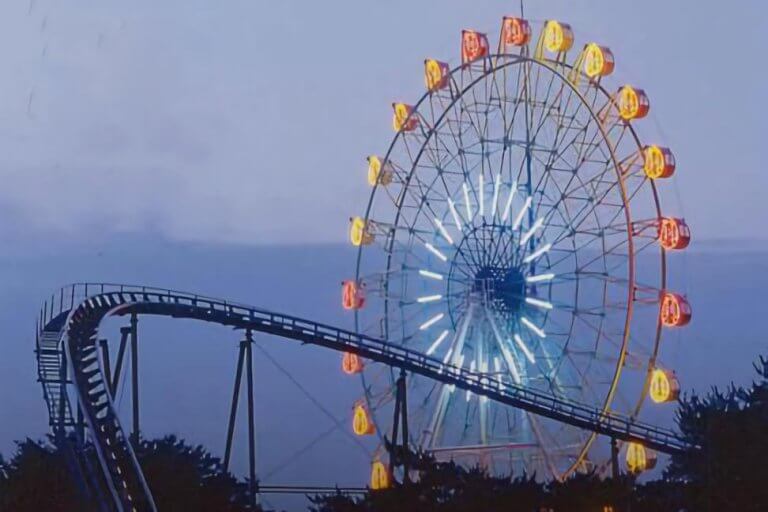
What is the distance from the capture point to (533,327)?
42.8m

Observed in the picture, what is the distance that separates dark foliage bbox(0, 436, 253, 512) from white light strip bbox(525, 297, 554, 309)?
10.1 meters

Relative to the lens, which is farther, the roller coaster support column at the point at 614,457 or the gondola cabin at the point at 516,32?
the gondola cabin at the point at 516,32

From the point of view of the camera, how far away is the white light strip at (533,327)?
4256 centimetres

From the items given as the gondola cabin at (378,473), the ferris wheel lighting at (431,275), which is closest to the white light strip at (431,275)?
the ferris wheel lighting at (431,275)

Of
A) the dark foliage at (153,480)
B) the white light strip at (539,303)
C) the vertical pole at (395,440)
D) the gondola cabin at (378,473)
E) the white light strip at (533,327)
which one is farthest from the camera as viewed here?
the gondola cabin at (378,473)

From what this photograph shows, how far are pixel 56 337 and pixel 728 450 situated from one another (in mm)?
17076

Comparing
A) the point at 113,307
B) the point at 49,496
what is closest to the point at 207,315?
the point at 113,307

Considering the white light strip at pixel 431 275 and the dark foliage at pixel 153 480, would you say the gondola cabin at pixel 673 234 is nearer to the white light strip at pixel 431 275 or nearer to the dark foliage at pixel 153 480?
the white light strip at pixel 431 275

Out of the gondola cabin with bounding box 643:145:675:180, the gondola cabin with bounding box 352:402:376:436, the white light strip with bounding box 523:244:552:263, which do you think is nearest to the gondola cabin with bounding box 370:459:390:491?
the gondola cabin with bounding box 352:402:376:436

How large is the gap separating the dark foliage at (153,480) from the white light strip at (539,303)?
33.0 feet

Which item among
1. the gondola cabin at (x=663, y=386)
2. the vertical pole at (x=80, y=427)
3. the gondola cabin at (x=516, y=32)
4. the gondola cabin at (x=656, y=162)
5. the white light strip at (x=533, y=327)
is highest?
the gondola cabin at (x=516, y=32)

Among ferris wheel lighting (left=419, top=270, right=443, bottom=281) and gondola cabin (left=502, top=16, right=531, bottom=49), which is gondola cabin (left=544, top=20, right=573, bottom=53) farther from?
ferris wheel lighting (left=419, top=270, right=443, bottom=281)

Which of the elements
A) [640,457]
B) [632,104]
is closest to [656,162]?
[632,104]

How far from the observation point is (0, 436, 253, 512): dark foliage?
34344 millimetres
